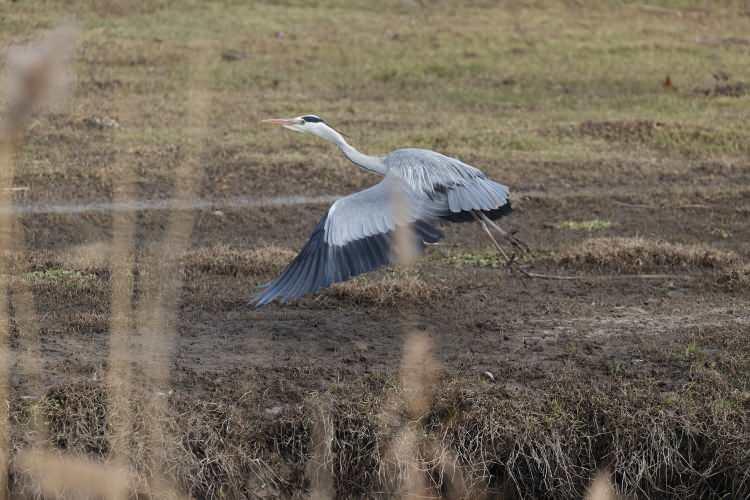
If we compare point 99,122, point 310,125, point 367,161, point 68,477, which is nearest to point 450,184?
point 367,161

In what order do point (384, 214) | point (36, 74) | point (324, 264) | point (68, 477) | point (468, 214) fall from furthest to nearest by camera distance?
A: point (468, 214), point (384, 214), point (324, 264), point (68, 477), point (36, 74)

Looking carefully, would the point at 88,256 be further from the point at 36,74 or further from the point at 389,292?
the point at 36,74

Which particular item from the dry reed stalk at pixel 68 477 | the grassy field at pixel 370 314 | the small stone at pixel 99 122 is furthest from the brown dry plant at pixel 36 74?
the small stone at pixel 99 122

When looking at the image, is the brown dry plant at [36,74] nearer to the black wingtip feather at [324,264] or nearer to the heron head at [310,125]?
the black wingtip feather at [324,264]

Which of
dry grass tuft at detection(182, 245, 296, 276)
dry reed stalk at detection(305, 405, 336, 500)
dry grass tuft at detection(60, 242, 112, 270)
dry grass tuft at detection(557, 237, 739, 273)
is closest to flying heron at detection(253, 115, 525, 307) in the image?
dry reed stalk at detection(305, 405, 336, 500)

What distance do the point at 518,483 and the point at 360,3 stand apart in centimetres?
1391

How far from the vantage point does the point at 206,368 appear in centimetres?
432

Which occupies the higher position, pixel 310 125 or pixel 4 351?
pixel 310 125

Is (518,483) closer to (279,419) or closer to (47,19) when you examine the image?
(279,419)

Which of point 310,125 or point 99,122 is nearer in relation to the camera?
point 310,125

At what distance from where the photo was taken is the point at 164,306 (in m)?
4.93

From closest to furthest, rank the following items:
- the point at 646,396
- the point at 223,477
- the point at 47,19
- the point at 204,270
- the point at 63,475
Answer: the point at 63,475
the point at 223,477
the point at 646,396
the point at 204,270
the point at 47,19

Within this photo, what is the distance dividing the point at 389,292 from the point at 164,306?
1085 millimetres

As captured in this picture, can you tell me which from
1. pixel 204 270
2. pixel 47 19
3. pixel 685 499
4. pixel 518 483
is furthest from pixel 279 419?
pixel 47 19
